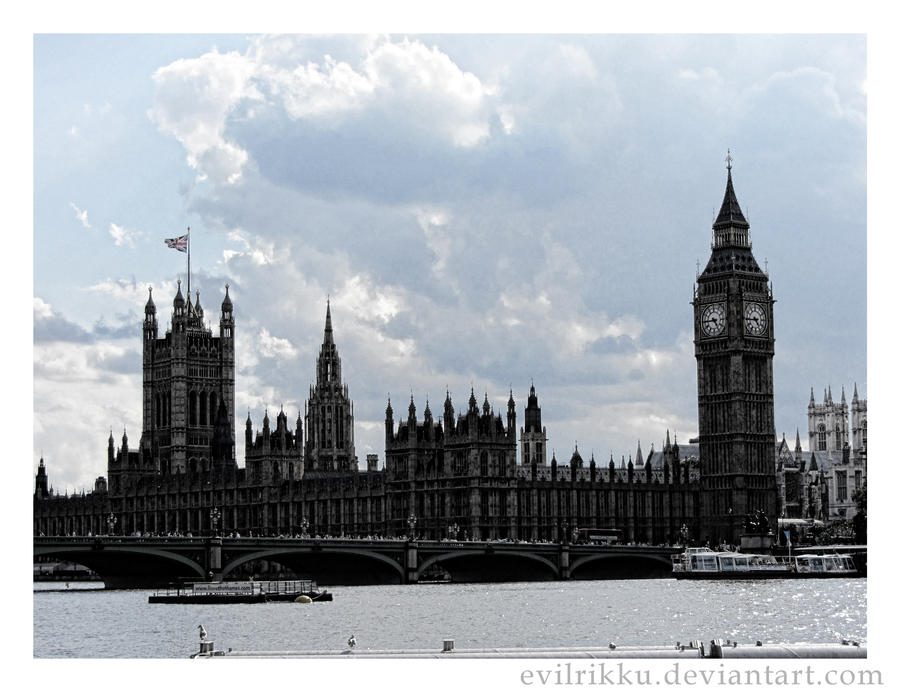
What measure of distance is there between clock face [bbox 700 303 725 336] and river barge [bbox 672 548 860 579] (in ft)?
120

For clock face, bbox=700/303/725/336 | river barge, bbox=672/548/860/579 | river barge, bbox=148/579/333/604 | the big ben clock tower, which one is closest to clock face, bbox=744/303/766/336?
the big ben clock tower

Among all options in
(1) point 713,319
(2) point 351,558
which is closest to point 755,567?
(2) point 351,558

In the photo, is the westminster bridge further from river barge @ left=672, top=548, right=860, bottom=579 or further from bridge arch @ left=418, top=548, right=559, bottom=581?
river barge @ left=672, top=548, right=860, bottom=579

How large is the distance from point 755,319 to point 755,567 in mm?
41711

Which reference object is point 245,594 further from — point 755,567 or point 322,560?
point 755,567

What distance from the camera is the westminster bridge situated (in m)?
124

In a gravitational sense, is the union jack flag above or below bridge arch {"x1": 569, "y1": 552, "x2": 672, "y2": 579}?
above

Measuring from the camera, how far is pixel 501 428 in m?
171

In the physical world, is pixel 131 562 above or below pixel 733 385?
below

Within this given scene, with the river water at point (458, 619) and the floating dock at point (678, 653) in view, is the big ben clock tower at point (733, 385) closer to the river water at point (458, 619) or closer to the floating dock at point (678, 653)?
the river water at point (458, 619)

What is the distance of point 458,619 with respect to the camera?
85562mm
